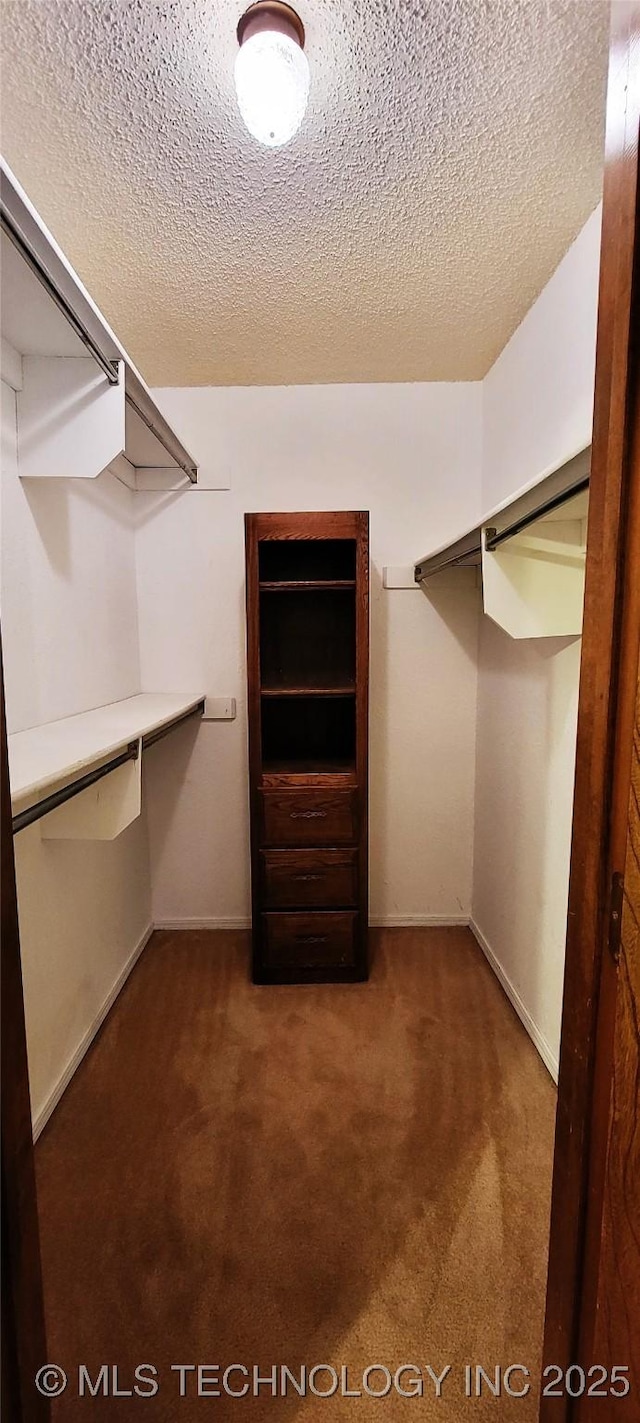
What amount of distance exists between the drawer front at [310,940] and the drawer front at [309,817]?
303 mm

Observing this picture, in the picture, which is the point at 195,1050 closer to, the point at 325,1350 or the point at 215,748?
the point at 325,1350

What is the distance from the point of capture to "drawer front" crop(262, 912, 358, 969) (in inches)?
86.0

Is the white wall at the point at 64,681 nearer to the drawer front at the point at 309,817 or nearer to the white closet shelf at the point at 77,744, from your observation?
the white closet shelf at the point at 77,744

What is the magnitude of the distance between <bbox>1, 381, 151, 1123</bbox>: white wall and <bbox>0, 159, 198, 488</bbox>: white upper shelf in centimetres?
8

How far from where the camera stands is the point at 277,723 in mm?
2436

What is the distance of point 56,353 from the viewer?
142 centimetres

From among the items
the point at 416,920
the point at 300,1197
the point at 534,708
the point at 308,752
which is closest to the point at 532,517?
the point at 534,708

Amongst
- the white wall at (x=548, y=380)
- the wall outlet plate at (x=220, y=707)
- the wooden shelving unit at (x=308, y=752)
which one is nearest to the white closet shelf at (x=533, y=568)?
the white wall at (x=548, y=380)

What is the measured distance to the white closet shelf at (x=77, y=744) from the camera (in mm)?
974

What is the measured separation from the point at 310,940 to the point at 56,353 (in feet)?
6.76

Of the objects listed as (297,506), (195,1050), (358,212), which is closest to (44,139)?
(358,212)

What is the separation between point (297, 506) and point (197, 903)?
1.85m

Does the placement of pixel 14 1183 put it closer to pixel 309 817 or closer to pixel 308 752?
pixel 309 817

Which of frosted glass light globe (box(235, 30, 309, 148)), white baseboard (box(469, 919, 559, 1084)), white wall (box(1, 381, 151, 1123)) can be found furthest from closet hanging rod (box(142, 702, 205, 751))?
white baseboard (box(469, 919, 559, 1084))
